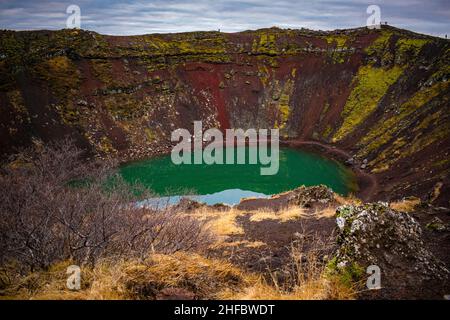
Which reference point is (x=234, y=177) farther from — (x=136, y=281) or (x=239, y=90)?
(x=136, y=281)

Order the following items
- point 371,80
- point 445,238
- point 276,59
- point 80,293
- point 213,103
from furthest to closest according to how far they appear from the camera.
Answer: point 276,59 < point 213,103 < point 371,80 < point 445,238 < point 80,293

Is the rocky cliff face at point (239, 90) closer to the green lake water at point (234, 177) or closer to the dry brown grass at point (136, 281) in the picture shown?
the green lake water at point (234, 177)

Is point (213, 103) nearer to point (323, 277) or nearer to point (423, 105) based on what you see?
point (423, 105)

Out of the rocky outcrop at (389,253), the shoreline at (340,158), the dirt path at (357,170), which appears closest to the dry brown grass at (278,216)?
the rocky outcrop at (389,253)

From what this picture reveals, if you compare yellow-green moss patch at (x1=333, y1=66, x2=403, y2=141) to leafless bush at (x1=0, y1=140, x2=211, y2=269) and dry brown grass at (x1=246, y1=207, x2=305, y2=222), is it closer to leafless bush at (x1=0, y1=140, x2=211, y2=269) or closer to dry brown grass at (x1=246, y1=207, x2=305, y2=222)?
dry brown grass at (x1=246, y1=207, x2=305, y2=222)

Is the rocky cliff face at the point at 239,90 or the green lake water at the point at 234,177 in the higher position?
the rocky cliff face at the point at 239,90

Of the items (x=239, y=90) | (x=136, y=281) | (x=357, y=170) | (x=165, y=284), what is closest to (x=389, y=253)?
(x=165, y=284)

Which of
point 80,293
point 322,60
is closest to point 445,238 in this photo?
point 80,293
